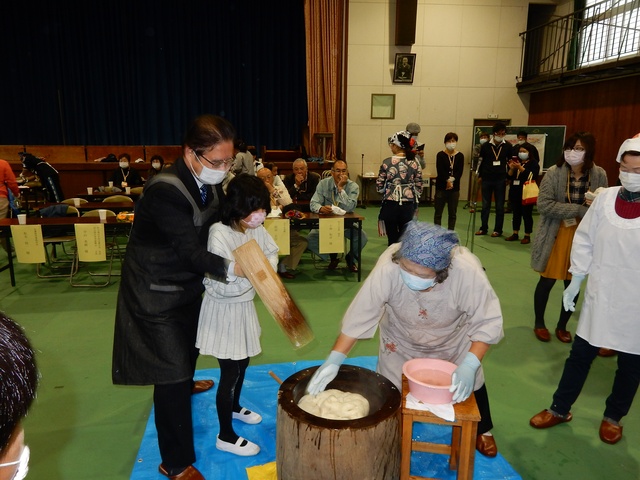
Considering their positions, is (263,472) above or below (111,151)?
below

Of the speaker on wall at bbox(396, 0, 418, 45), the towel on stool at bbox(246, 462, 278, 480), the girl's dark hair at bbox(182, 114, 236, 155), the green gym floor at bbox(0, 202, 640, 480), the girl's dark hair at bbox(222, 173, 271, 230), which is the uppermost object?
the speaker on wall at bbox(396, 0, 418, 45)

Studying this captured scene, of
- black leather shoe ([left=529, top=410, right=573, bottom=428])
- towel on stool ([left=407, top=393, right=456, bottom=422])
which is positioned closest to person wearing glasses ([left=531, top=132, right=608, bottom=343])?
black leather shoe ([left=529, top=410, right=573, bottom=428])

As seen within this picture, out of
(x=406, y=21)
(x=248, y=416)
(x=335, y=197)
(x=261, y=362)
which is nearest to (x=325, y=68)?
(x=406, y=21)

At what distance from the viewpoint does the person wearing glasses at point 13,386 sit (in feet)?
1.86

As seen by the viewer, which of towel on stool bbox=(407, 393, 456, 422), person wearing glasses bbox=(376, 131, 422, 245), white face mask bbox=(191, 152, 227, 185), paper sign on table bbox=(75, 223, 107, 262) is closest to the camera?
towel on stool bbox=(407, 393, 456, 422)

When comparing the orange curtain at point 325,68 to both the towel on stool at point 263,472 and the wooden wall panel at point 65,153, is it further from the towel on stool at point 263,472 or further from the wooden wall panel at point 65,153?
the towel on stool at point 263,472

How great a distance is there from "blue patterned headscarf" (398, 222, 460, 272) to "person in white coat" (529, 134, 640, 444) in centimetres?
97

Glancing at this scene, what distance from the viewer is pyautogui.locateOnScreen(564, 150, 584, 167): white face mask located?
3.00 m

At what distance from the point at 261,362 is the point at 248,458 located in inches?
38.8

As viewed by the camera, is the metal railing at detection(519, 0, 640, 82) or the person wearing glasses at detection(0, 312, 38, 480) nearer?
the person wearing glasses at detection(0, 312, 38, 480)

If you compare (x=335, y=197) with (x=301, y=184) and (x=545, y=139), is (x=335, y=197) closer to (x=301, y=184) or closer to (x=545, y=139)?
(x=301, y=184)

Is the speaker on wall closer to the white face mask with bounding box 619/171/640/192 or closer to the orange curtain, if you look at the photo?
the orange curtain

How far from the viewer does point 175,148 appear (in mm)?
10391

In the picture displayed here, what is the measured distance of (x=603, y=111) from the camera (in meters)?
8.48
